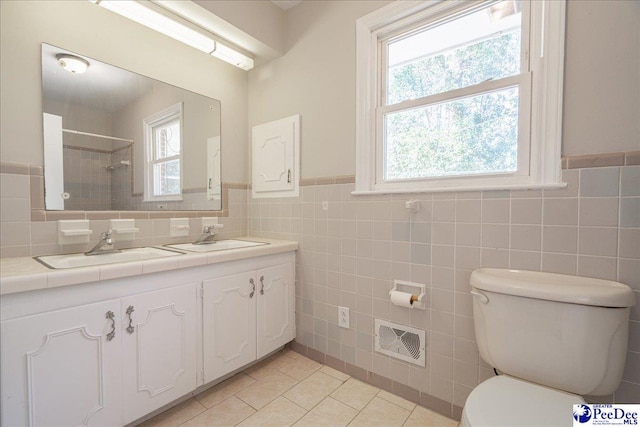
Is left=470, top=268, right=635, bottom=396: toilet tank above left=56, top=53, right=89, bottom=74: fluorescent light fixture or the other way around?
the other way around

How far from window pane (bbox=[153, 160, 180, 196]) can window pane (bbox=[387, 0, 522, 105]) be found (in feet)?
5.07

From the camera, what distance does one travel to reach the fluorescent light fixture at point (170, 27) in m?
1.57

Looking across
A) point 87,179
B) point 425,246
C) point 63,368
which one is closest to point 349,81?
point 425,246

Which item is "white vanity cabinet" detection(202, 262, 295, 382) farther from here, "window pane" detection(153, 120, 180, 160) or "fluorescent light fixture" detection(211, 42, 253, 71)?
"fluorescent light fixture" detection(211, 42, 253, 71)

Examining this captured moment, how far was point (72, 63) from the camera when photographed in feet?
4.95

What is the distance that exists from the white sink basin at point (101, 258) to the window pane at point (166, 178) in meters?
0.41

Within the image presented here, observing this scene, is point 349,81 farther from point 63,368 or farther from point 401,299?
point 63,368

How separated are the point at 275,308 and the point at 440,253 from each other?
1.13m

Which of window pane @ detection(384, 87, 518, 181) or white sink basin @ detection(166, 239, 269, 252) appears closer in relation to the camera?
window pane @ detection(384, 87, 518, 181)

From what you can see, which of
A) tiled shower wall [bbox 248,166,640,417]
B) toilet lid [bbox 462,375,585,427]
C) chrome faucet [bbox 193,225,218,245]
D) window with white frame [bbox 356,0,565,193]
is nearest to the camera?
toilet lid [bbox 462,375,585,427]

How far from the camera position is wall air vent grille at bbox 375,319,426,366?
152 cm

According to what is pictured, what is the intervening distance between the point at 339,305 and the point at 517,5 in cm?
189

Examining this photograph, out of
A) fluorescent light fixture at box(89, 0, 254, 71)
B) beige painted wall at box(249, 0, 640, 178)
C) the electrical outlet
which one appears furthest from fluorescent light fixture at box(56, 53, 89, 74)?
the electrical outlet

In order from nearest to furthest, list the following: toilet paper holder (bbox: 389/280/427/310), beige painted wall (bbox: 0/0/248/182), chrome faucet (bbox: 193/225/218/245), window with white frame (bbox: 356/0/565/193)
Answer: window with white frame (bbox: 356/0/565/193), beige painted wall (bbox: 0/0/248/182), toilet paper holder (bbox: 389/280/427/310), chrome faucet (bbox: 193/225/218/245)
